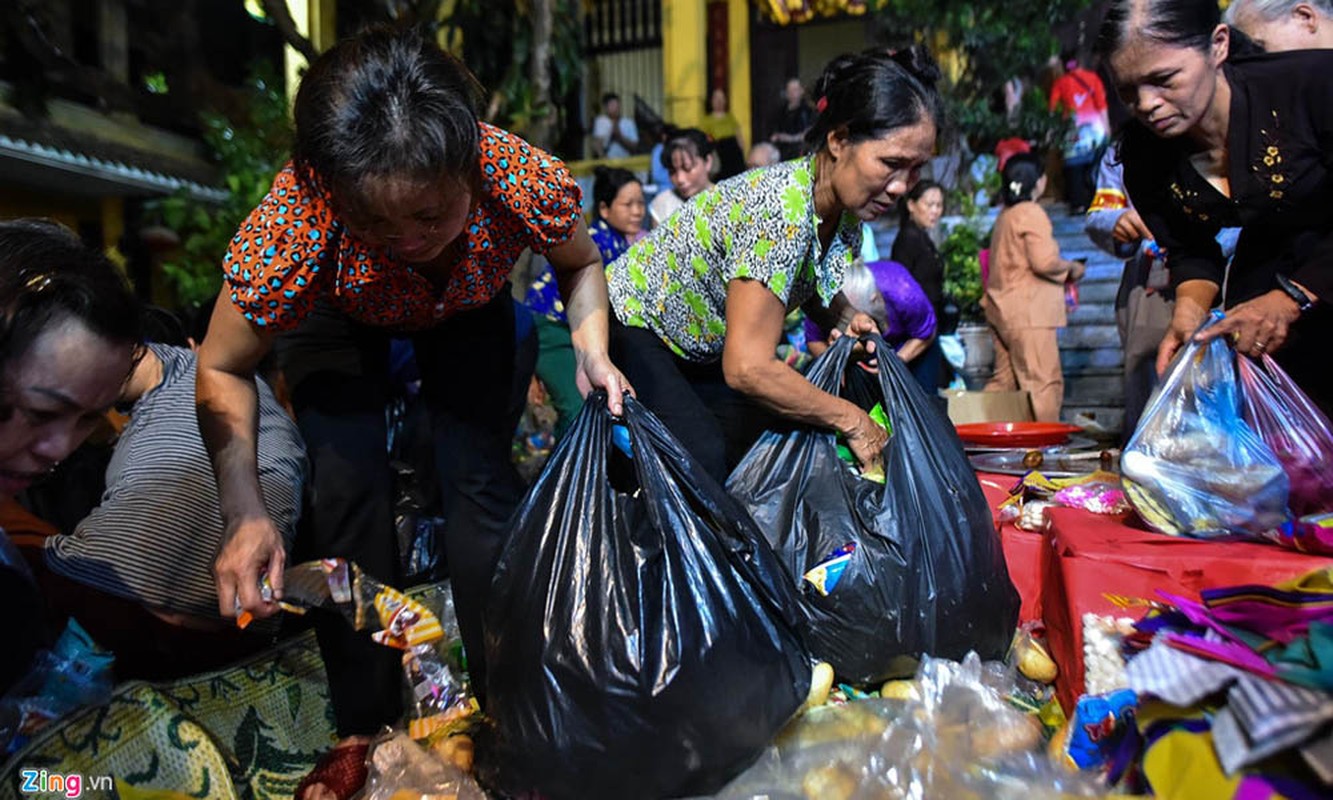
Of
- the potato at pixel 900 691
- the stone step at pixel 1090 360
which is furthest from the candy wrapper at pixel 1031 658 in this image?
the stone step at pixel 1090 360

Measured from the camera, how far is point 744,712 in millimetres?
1548

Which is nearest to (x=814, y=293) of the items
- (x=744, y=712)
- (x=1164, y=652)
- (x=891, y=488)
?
(x=891, y=488)

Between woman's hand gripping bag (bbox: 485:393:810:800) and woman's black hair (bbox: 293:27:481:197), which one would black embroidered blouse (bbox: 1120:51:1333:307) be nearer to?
woman's hand gripping bag (bbox: 485:393:810:800)

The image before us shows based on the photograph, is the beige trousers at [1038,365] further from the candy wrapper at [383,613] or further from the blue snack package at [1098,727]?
the candy wrapper at [383,613]

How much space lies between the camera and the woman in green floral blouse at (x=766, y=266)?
6.98ft

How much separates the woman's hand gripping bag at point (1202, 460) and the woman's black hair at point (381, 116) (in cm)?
143

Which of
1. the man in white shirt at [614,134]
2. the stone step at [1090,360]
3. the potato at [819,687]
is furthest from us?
the man in white shirt at [614,134]

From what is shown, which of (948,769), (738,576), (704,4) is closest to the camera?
(948,769)

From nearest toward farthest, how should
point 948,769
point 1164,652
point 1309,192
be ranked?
1. point 1164,652
2. point 948,769
3. point 1309,192

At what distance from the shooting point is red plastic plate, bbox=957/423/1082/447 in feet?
10.2

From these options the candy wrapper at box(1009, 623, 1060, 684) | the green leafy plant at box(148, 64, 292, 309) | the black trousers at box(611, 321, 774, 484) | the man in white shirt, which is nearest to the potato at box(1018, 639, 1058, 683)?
the candy wrapper at box(1009, 623, 1060, 684)

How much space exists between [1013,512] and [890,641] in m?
0.67

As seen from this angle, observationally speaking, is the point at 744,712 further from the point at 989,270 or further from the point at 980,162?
the point at 980,162

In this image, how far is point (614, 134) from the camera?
13305 millimetres
